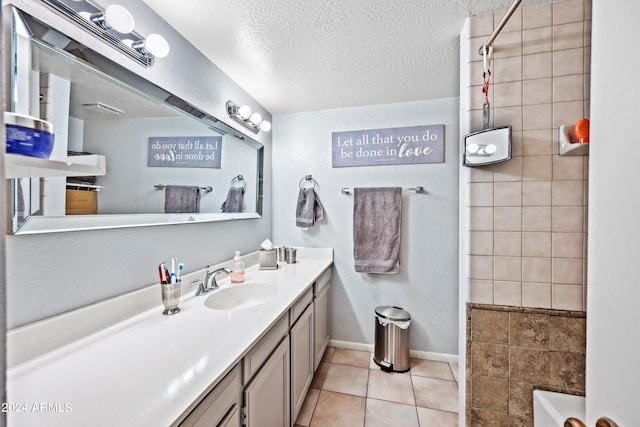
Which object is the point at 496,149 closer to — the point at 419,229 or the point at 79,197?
the point at 419,229

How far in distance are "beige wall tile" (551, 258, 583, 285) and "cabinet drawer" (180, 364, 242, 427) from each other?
1399mm

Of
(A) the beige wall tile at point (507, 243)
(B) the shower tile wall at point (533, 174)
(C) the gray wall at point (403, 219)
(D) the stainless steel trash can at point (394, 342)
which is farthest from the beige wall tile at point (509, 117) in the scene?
(D) the stainless steel trash can at point (394, 342)

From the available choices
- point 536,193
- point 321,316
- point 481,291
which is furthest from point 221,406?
point 536,193

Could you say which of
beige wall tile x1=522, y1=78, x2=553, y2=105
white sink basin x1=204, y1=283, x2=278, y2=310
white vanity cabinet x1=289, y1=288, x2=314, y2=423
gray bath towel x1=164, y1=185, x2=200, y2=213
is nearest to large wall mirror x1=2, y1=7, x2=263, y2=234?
gray bath towel x1=164, y1=185, x2=200, y2=213

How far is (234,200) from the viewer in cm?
191

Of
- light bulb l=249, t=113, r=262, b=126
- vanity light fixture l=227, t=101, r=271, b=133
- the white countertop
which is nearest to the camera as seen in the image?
the white countertop

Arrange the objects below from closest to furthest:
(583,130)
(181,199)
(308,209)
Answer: (583,130) → (181,199) → (308,209)

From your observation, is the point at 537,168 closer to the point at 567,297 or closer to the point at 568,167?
the point at 568,167

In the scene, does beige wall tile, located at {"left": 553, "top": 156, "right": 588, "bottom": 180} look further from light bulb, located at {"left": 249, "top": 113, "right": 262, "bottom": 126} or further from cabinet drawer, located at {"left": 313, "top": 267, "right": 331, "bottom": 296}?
light bulb, located at {"left": 249, "top": 113, "right": 262, "bottom": 126}

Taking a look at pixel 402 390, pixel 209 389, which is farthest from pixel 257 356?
pixel 402 390

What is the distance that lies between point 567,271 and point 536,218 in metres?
0.26

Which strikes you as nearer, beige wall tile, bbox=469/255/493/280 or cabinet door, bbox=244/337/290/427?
cabinet door, bbox=244/337/290/427

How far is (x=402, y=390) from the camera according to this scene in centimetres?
184

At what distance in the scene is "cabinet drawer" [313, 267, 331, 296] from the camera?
191 centimetres
